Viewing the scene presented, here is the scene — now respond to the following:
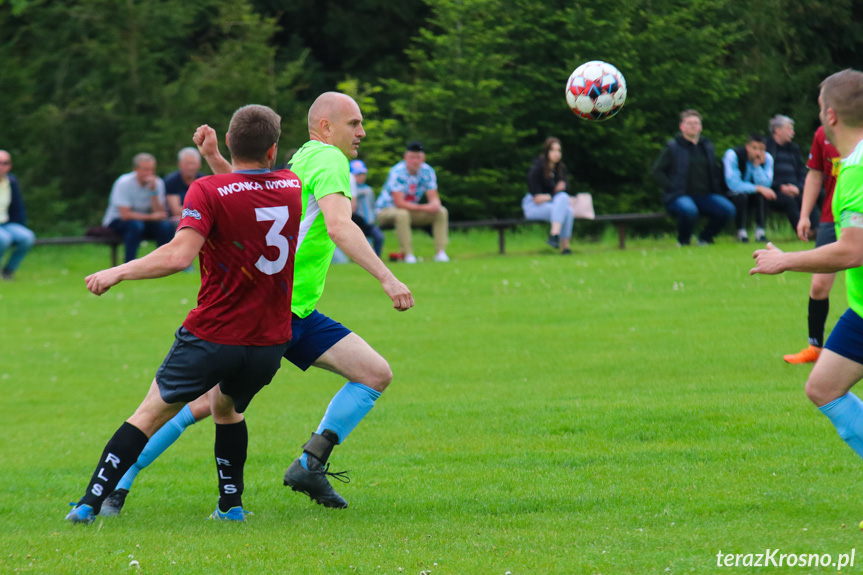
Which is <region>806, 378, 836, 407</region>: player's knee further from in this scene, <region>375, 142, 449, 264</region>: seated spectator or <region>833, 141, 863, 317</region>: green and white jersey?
<region>375, 142, 449, 264</region>: seated spectator

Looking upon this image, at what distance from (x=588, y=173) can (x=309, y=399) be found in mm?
20918

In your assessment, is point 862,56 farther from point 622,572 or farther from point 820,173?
point 622,572

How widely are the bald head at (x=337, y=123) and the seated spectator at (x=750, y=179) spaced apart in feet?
44.8

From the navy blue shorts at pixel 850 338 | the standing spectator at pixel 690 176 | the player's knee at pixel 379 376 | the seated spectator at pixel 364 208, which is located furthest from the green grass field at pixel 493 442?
the standing spectator at pixel 690 176

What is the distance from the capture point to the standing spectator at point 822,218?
28.1 feet

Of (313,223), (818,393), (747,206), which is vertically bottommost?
(818,393)

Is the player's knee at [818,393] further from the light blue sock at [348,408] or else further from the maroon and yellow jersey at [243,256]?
the maroon and yellow jersey at [243,256]

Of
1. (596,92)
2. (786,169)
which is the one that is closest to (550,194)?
(786,169)

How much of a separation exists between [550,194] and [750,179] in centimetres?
354

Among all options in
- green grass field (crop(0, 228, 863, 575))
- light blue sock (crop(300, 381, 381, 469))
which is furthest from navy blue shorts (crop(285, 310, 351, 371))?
green grass field (crop(0, 228, 863, 575))

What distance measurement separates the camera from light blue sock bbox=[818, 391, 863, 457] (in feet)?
16.8

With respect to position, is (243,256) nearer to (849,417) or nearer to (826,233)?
(849,417)

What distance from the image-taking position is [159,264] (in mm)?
4934

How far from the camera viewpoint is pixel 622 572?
14.5 feet
